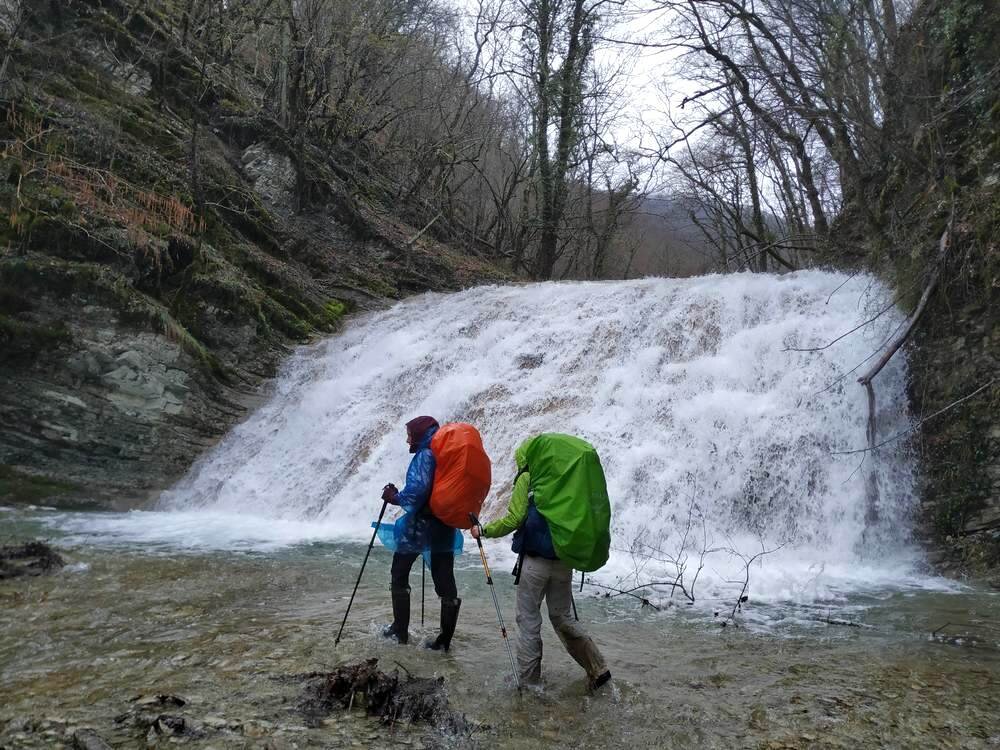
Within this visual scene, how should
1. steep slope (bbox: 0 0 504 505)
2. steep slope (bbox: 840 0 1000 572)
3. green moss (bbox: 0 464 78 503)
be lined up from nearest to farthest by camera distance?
1. steep slope (bbox: 840 0 1000 572)
2. green moss (bbox: 0 464 78 503)
3. steep slope (bbox: 0 0 504 505)

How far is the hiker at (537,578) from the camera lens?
4320mm

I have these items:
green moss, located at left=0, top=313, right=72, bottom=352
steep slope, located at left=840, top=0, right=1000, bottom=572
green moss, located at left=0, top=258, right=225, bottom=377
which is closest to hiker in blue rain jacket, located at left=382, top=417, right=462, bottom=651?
steep slope, located at left=840, top=0, right=1000, bottom=572

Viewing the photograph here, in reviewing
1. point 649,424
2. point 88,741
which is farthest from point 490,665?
point 649,424

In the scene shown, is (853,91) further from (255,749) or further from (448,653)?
(255,749)

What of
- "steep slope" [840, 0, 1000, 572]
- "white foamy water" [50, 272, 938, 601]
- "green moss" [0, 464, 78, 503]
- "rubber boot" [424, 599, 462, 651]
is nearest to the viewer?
"rubber boot" [424, 599, 462, 651]

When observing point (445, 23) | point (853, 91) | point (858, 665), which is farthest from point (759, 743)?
point (445, 23)

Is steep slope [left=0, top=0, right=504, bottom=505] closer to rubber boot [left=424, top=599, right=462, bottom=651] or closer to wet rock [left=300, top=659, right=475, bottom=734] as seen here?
rubber boot [left=424, top=599, right=462, bottom=651]

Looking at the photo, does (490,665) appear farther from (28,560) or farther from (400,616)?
(28,560)

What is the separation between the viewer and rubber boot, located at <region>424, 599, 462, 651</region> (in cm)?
494

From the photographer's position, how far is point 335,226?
793 inches

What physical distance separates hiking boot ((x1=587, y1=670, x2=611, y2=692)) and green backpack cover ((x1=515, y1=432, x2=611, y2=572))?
65 centimetres

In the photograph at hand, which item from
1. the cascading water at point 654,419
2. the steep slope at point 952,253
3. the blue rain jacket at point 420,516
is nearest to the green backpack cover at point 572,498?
the blue rain jacket at point 420,516

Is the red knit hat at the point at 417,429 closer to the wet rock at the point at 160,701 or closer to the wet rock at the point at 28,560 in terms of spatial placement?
the wet rock at the point at 160,701

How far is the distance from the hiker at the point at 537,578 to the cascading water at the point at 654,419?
2756 mm
